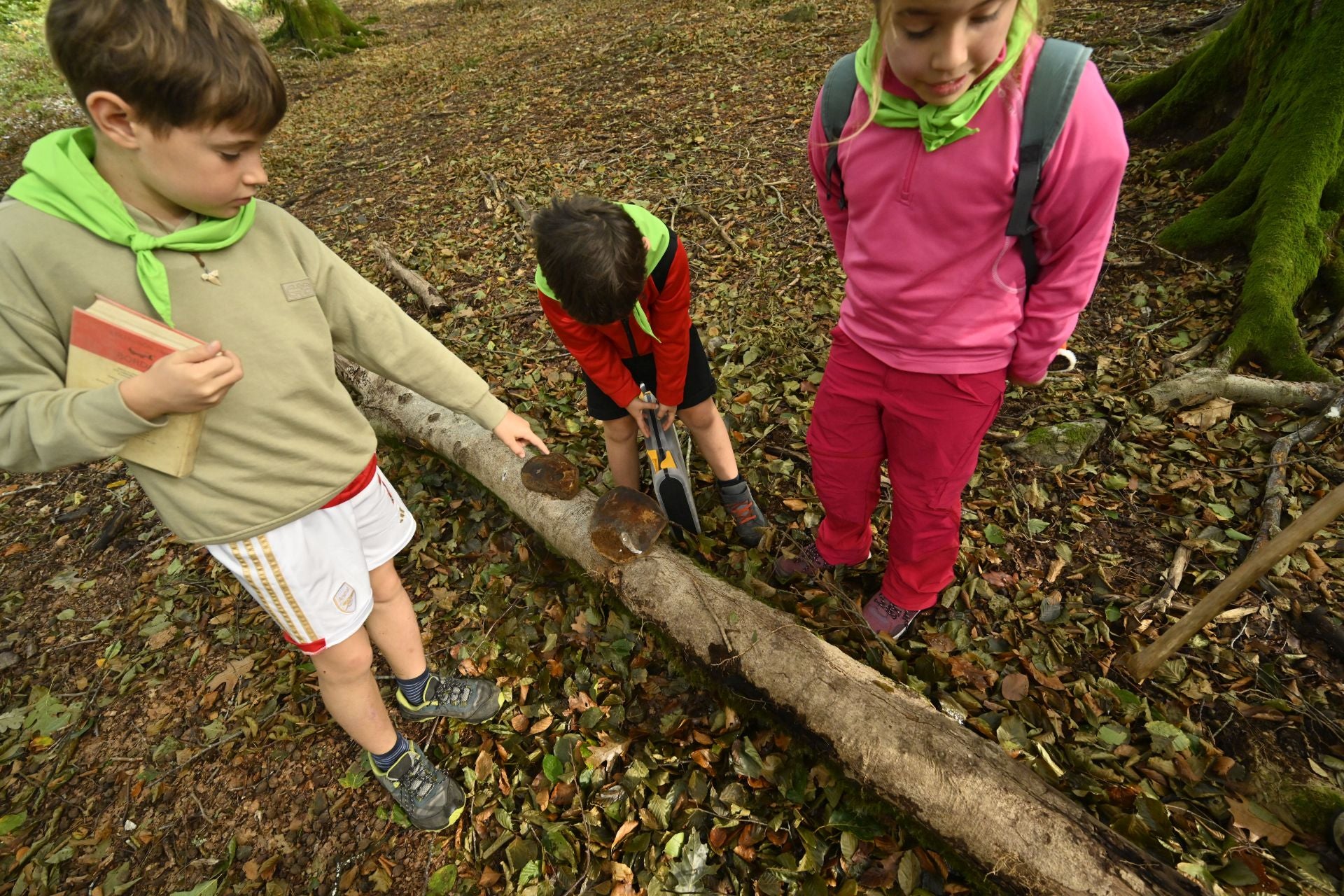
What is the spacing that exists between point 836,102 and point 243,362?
5.76 feet

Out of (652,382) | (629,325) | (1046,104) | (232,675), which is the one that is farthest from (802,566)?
(232,675)

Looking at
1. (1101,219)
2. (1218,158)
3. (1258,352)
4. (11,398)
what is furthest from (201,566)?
(1218,158)

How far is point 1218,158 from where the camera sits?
400cm

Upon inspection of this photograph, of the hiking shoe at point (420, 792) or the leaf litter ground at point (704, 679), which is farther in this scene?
the hiking shoe at point (420, 792)

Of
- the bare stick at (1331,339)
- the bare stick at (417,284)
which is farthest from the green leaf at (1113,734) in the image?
the bare stick at (417,284)

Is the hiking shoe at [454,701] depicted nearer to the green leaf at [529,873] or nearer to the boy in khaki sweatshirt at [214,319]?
the boy in khaki sweatshirt at [214,319]

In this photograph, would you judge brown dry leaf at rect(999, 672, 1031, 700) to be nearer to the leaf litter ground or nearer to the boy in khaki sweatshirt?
the leaf litter ground

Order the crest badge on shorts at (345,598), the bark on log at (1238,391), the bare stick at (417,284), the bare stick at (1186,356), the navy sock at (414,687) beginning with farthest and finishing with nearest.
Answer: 1. the bare stick at (417,284)
2. the bare stick at (1186,356)
3. the bark on log at (1238,391)
4. the navy sock at (414,687)
5. the crest badge on shorts at (345,598)

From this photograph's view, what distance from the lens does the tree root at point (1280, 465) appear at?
8.48 ft

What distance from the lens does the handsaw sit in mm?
2688

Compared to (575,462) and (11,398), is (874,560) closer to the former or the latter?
(575,462)

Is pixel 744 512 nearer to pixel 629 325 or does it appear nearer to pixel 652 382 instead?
pixel 652 382

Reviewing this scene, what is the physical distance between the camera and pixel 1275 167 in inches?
136

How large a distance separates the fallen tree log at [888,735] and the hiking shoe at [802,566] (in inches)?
19.4
